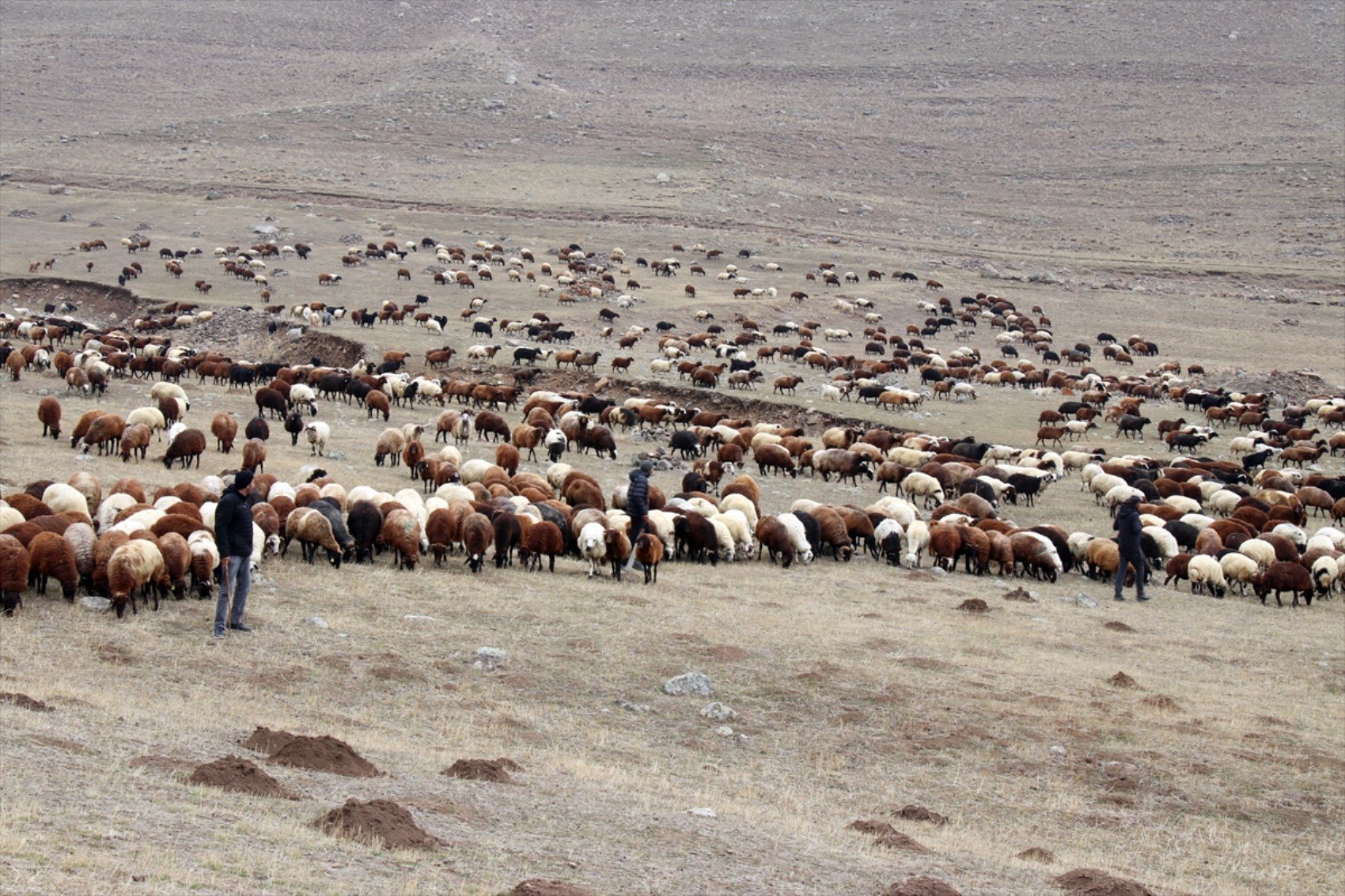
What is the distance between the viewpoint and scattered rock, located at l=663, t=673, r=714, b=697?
13102 millimetres

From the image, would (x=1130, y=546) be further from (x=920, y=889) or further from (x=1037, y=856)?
(x=920, y=889)

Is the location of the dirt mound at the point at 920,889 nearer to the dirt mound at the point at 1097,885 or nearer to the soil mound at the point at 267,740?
the dirt mound at the point at 1097,885

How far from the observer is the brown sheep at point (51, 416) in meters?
23.4

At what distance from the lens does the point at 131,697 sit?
10719mm

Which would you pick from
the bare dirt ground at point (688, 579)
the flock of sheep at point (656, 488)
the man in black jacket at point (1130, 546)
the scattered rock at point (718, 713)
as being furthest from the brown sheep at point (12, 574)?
the man in black jacket at point (1130, 546)

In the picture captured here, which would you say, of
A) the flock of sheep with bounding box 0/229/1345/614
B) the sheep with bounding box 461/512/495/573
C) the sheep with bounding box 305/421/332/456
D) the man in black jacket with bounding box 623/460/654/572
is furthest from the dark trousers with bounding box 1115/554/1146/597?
the sheep with bounding box 305/421/332/456

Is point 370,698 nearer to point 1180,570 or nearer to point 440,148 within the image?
point 1180,570

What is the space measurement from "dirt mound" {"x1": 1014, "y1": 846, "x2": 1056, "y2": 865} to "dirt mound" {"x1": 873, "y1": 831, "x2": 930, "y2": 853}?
2.55ft

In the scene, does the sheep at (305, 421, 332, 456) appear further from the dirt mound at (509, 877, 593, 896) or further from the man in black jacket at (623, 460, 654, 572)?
the dirt mound at (509, 877, 593, 896)

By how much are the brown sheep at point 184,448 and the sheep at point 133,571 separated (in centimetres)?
904

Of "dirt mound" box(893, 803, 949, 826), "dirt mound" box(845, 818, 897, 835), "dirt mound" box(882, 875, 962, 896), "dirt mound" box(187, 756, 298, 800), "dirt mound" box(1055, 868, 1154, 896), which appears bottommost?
"dirt mound" box(893, 803, 949, 826)

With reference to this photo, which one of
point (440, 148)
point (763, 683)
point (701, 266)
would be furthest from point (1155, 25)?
point (763, 683)

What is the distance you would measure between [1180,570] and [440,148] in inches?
2897

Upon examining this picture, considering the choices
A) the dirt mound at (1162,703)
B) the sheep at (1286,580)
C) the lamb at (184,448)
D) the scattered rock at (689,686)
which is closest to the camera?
the scattered rock at (689,686)
